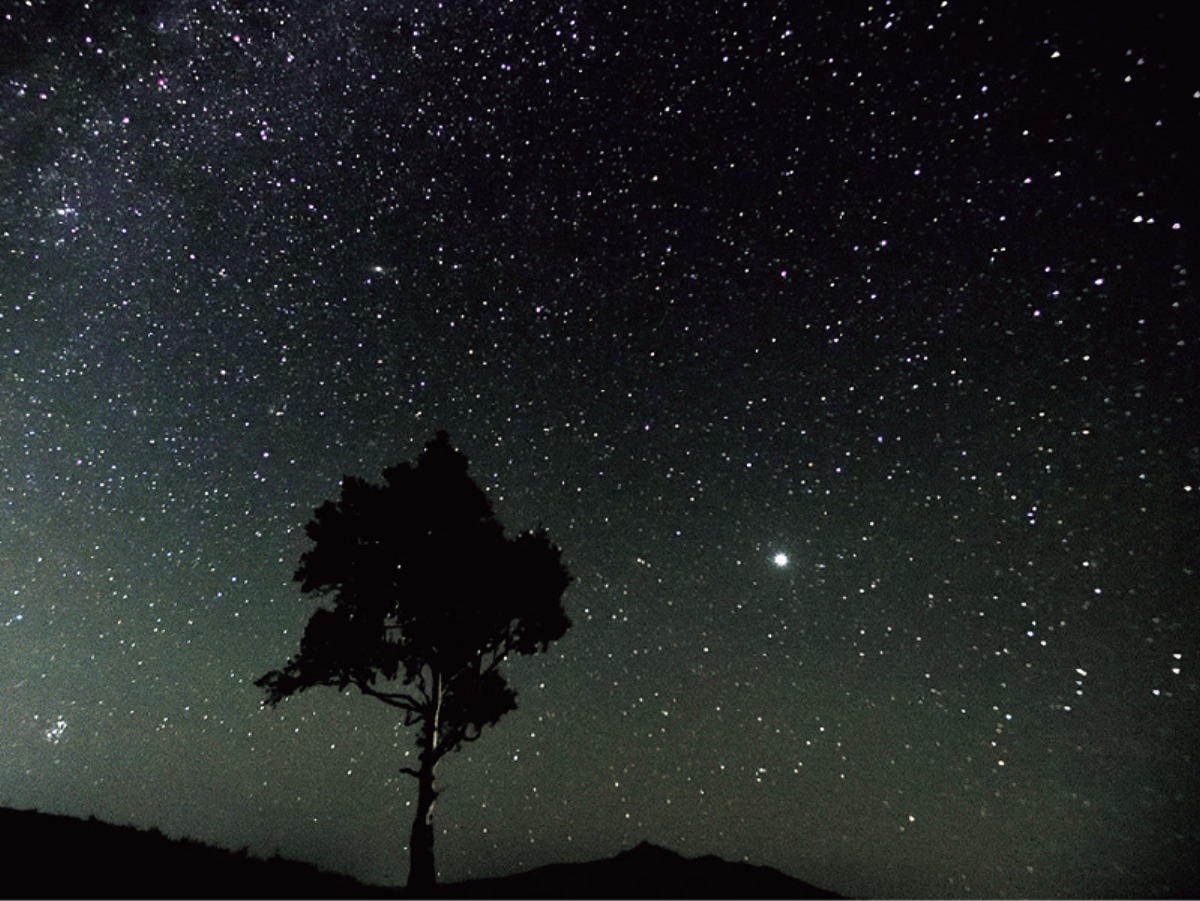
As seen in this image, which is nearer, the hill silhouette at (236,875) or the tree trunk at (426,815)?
the hill silhouette at (236,875)

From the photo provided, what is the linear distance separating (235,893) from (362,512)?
25.2ft

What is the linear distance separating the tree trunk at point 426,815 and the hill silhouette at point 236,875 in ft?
1.22

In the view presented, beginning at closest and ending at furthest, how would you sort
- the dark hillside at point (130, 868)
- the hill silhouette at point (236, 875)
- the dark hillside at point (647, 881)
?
the dark hillside at point (130, 868), the hill silhouette at point (236, 875), the dark hillside at point (647, 881)

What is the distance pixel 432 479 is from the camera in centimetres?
1586

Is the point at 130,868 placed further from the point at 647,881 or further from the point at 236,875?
the point at 647,881

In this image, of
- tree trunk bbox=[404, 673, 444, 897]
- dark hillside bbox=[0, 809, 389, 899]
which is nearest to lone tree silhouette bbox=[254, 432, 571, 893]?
tree trunk bbox=[404, 673, 444, 897]

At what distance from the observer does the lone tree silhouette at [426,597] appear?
1467 cm

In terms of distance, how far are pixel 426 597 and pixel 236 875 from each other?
5905 millimetres

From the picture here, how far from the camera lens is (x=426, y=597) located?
1499 cm

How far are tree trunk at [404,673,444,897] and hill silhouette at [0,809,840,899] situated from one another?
371 mm

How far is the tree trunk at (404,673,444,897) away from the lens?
1266cm

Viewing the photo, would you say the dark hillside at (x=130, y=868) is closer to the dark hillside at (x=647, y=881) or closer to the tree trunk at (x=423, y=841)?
the tree trunk at (x=423, y=841)

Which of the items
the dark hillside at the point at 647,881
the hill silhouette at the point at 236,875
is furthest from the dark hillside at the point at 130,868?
the dark hillside at the point at 647,881

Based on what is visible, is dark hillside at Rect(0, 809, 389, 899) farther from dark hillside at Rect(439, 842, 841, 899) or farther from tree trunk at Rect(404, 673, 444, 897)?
dark hillside at Rect(439, 842, 841, 899)
